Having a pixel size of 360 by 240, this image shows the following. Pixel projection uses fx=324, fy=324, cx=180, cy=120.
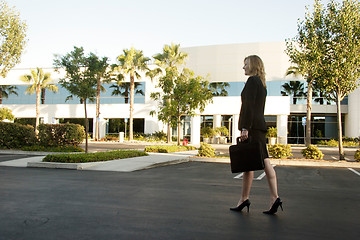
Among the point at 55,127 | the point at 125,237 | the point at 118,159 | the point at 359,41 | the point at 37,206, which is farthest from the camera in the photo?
the point at 55,127

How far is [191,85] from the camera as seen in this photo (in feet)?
70.6

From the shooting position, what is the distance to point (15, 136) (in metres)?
18.4

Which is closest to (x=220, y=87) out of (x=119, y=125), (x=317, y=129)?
(x=317, y=129)

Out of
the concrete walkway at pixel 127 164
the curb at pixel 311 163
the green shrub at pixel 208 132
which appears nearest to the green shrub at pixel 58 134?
the concrete walkway at pixel 127 164

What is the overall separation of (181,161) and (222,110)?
50.5 feet

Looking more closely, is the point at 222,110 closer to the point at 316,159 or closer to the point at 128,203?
the point at 316,159

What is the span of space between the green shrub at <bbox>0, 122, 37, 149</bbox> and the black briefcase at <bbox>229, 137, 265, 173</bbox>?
1664 cm

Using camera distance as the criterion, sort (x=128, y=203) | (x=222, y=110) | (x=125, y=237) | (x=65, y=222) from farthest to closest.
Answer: (x=222, y=110), (x=128, y=203), (x=65, y=222), (x=125, y=237)

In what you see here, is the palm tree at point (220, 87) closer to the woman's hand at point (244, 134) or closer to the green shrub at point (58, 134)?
the green shrub at point (58, 134)

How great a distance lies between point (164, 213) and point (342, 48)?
13.6 metres

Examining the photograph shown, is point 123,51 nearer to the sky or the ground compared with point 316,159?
nearer to the sky

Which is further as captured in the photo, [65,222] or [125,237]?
[65,222]

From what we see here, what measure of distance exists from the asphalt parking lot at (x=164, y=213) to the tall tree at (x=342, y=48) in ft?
30.2

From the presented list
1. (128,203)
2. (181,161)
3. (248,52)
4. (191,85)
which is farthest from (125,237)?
(248,52)
